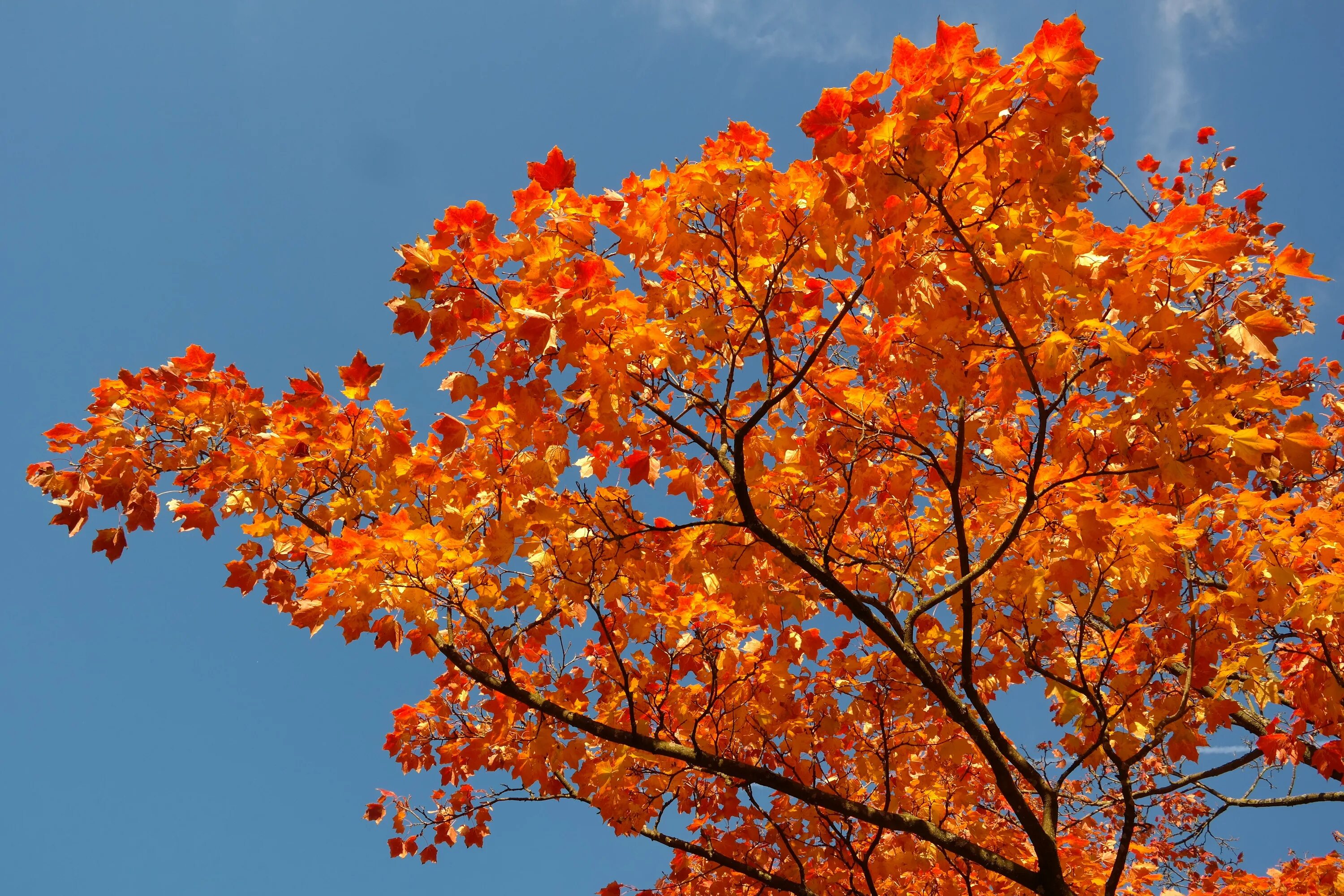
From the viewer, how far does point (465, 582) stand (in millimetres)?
4168

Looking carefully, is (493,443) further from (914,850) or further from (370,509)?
(914,850)

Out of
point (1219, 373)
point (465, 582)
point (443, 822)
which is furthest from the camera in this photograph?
point (443, 822)

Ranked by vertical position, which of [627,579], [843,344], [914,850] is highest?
[843,344]

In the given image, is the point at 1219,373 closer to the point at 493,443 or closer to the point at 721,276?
the point at 721,276

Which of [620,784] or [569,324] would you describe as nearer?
[569,324]

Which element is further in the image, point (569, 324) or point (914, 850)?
point (914, 850)

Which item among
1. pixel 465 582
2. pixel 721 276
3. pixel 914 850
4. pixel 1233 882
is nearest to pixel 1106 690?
pixel 914 850

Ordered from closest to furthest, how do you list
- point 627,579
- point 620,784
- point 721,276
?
point 721,276
point 627,579
point 620,784

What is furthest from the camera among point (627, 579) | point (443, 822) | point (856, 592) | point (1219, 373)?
point (443, 822)

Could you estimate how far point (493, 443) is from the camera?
4.61m

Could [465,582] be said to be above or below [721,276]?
below

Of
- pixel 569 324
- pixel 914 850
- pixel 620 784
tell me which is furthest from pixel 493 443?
pixel 914 850

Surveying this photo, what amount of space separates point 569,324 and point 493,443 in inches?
47.1

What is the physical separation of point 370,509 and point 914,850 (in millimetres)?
4522
